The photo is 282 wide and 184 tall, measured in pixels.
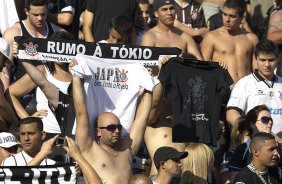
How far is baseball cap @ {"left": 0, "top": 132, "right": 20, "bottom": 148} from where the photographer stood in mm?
13805

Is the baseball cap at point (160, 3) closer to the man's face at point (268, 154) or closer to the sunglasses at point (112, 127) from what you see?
the man's face at point (268, 154)

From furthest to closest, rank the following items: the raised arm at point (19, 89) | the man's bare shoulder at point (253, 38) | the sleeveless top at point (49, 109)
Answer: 1. the man's bare shoulder at point (253, 38)
2. the raised arm at point (19, 89)
3. the sleeveless top at point (49, 109)

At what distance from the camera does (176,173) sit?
1334 centimetres

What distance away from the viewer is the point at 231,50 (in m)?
16.8

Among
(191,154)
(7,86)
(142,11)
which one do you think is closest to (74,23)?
(142,11)

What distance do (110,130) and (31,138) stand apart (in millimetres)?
874

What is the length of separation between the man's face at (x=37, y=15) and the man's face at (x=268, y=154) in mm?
3436

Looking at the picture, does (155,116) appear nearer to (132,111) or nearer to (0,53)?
(132,111)

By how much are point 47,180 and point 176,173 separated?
1.48m

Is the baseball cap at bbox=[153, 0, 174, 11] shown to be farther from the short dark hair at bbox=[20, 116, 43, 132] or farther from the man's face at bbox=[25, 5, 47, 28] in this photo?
the short dark hair at bbox=[20, 116, 43, 132]

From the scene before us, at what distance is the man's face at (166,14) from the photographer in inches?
638

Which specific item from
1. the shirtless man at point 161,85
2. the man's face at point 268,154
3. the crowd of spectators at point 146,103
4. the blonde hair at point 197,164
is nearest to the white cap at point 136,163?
the crowd of spectators at point 146,103

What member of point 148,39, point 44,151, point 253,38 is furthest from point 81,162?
point 253,38

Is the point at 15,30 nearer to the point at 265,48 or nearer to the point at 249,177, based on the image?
the point at 265,48
